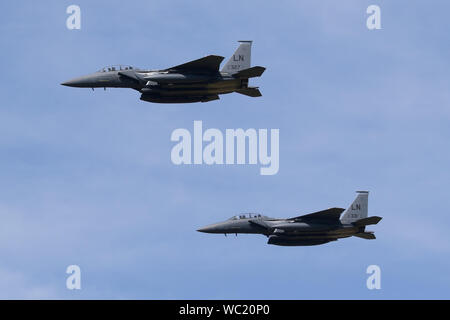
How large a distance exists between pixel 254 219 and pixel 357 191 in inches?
Answer: 329

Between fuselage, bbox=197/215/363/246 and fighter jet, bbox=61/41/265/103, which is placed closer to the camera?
fighter jet, bbox=61/41/265/103

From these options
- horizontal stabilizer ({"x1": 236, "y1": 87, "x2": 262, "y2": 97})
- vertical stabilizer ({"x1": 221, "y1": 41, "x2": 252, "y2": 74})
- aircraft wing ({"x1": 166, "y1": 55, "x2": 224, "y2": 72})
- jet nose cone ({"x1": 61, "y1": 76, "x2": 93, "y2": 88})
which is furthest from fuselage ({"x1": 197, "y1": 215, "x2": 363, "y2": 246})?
jet nose cone ({"x1": 61, "y1": 76, "x2": 93, "y2": 88})

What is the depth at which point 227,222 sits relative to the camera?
8825 cm

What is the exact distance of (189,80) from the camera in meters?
82.4

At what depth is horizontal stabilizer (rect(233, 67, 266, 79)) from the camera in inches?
3221

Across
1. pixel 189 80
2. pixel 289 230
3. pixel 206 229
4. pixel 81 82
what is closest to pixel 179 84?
pixel 189 80

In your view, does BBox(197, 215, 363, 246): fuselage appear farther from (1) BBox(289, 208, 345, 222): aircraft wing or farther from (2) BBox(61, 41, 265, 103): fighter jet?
(2) BBox(61, 41, 265, 103): fighter jet

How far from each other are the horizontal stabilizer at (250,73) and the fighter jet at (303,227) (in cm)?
1085

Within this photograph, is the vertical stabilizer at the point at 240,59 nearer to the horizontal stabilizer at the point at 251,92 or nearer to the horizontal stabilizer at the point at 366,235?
the horizontal stabilizer at the point at 251,92

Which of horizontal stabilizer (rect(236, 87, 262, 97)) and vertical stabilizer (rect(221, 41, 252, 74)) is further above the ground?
vertical stabilizer (rect(221, 41, 252, 74))

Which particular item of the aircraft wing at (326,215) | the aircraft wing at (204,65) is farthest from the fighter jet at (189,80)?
the aircraft wing at (326,215)

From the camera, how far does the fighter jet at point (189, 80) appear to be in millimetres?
82375
